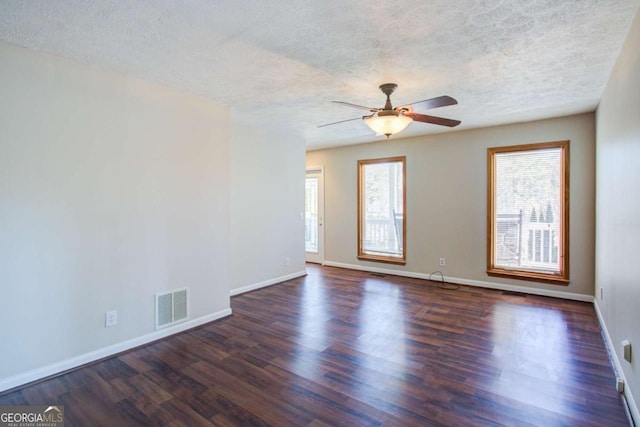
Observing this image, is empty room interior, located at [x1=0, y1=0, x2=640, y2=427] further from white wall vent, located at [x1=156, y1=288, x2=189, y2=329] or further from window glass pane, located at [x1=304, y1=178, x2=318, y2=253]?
window glass pane, located at [x1=304, y1=178, x2=318, y2=253]

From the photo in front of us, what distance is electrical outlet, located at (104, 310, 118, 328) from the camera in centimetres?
279

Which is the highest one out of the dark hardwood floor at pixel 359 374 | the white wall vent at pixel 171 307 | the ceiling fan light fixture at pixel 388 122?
the ceiling fan light fixture at pixel 388 122

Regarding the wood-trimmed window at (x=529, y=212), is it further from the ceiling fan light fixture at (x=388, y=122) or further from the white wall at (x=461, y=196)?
the ceiling fan light fixture at (x=388, y=122)

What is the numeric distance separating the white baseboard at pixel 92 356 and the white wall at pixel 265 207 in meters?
1.23

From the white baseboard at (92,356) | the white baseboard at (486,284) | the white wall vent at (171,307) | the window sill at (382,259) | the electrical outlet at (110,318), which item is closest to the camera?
the white baseboard at (92,356)

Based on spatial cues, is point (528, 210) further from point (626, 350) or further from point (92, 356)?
point (92, 356)

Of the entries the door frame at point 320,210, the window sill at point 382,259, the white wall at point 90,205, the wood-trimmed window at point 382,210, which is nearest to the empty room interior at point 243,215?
the white wall at point 90,205

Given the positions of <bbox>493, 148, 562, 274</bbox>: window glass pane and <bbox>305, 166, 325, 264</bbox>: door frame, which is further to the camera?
<bbox>305, 166, 325, 264</bbox>: door frame

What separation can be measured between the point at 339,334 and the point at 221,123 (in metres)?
2.65

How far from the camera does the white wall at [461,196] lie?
168 inches

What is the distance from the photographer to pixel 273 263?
5.26 metres

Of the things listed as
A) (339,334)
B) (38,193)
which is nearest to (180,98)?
(38,193)

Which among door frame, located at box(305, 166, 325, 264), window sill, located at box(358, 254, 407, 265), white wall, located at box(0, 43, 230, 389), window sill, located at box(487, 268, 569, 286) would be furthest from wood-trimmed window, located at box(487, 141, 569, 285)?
white wall, located at box(0, 43, 230, 389)

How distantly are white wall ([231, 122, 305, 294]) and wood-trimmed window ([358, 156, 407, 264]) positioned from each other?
4.27ft
